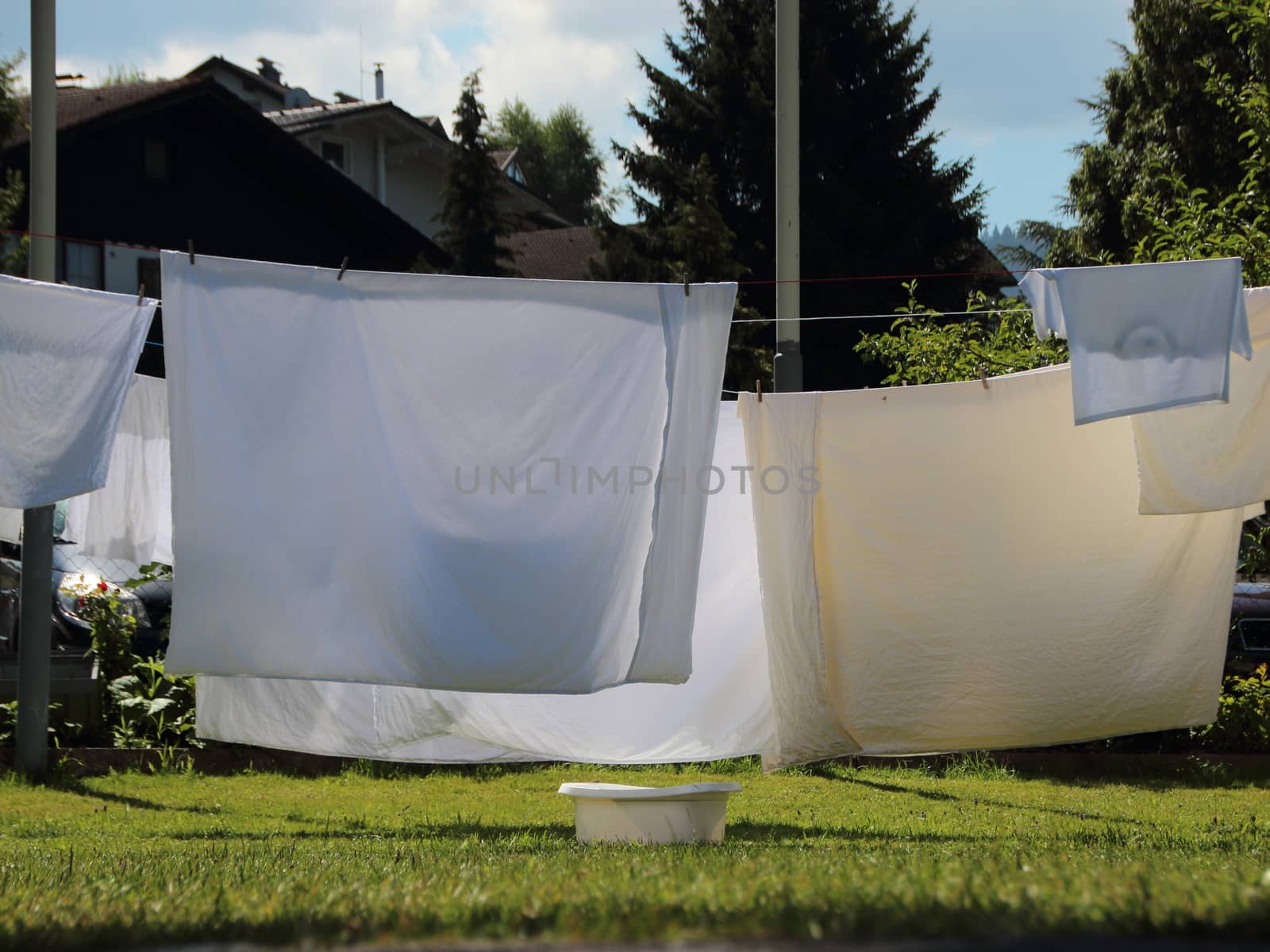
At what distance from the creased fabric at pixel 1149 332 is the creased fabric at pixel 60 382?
3808mm

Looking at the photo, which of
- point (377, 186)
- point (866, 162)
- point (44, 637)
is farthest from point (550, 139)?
point (44, 637)

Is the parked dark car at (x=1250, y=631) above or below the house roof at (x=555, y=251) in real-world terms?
below

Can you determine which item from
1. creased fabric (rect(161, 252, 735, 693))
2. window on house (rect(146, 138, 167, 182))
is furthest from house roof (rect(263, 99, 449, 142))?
creased fabric (rect(161, 252, 735, 693))

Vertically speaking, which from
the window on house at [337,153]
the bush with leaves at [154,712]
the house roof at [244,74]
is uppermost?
the house roof at [244,74]

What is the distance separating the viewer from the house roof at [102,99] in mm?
20891

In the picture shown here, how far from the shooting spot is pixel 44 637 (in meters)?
7.66

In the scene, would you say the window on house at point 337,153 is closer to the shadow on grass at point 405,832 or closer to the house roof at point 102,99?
the house roof at point 102,99

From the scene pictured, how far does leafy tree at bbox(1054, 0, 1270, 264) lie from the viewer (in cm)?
1916

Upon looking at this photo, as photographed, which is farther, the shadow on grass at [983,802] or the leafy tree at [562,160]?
the leafy tree at [562,160]

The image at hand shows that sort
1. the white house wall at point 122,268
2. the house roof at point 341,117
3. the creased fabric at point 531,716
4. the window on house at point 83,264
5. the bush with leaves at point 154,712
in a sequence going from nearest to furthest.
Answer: the creased fabric at point 531,716 < the bush with leaves at point 154,712 < the window on house at point 83,264 < the white house wall at point 122,268 < the house roof at point 341,117

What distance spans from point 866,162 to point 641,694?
60.3 ft

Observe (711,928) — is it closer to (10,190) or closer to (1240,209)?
(1240,209)

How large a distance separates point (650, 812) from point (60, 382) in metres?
2.99

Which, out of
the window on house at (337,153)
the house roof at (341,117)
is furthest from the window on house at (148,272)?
the window on house at (337,153)
